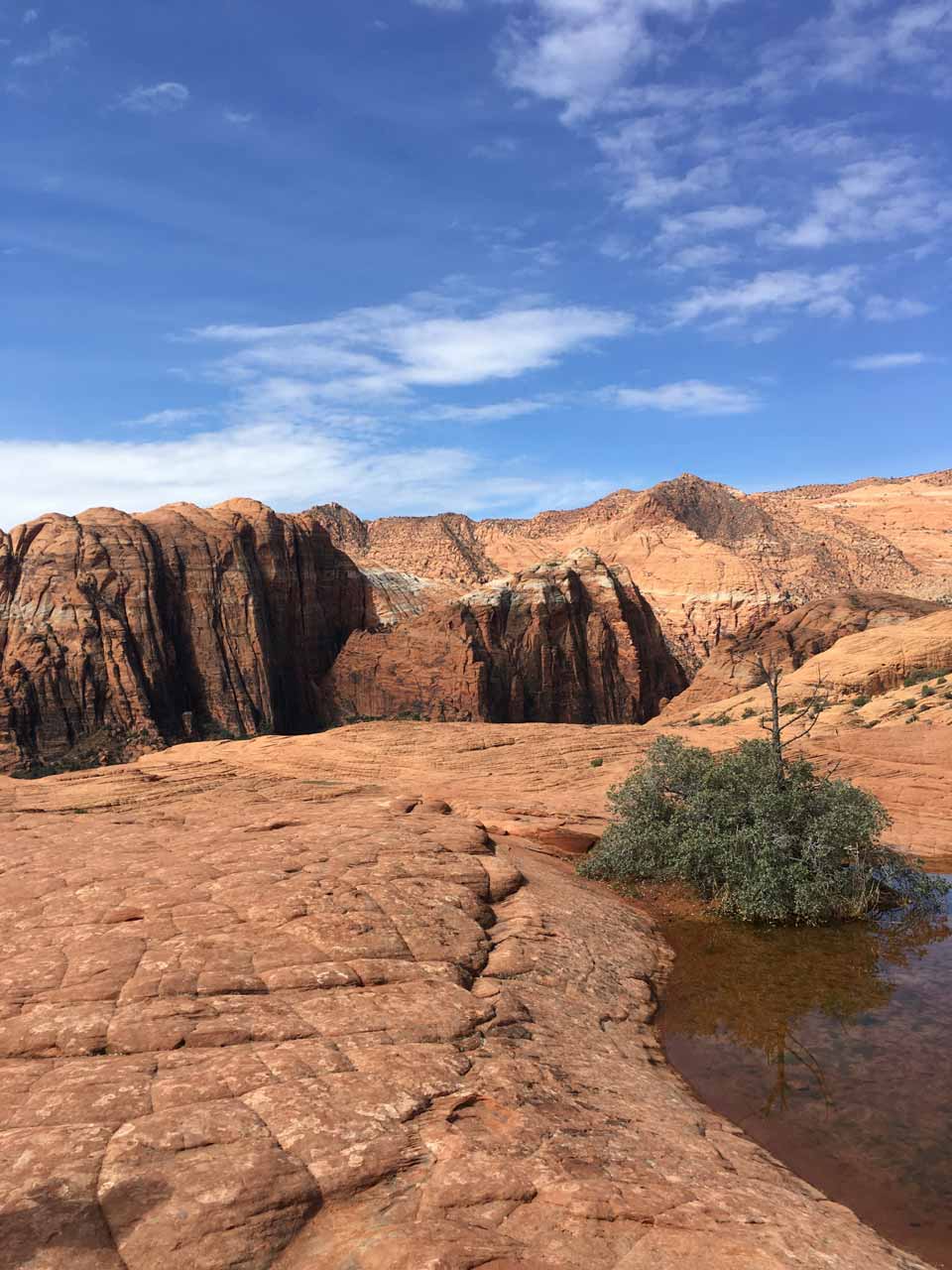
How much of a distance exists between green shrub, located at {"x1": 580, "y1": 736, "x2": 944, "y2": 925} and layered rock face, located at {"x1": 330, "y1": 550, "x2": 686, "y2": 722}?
3037 cm

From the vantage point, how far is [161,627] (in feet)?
152

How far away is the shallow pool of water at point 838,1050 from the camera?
716cm

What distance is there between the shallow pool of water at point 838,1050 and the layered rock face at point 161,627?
1421 inches

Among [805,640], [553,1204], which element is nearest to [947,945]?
[553,1204]

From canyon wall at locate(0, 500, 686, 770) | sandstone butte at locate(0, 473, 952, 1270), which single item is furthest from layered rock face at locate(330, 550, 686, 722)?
sandstone butte at locate(0, 473, 952, 1270)

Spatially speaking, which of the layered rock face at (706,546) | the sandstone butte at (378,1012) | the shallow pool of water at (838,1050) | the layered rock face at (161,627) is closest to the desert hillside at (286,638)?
the layered rock face at (161,627)

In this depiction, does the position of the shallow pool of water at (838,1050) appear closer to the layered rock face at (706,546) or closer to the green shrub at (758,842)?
the green shrub at (758,842)

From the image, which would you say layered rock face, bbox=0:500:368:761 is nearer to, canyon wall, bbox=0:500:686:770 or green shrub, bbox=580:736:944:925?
canyon wall, bbox=0:500:686:770

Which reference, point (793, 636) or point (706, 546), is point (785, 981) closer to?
point (793, 636)

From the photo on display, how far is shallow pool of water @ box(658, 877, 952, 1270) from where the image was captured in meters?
7.16

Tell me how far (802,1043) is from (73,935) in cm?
882

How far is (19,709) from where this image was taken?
135 ft

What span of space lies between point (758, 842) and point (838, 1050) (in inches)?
237

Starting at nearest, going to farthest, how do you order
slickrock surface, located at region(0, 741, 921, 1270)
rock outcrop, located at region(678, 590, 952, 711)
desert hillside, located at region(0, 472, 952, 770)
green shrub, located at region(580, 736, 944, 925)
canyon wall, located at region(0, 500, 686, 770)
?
slickrock surface, located at region(0, 741, 921, 1270)
green shrub, located at region(580, 736, 944, 925)
canyon wall, located at region(0, 500, 686, 770)
desert hillside, located at region(0, 472, 952, 770)
rock outcrop, located at region(678, 590, 952, 711)
